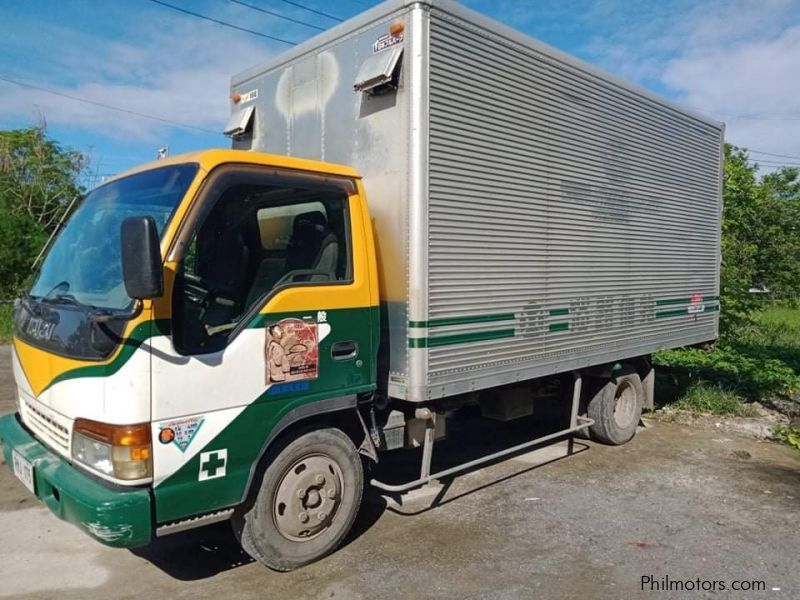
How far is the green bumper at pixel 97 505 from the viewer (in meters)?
3.02

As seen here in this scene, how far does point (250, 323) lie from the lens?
3.51 metres

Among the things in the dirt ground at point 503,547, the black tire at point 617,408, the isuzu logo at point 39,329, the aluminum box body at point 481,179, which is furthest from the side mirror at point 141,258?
the black tire at point 617,408

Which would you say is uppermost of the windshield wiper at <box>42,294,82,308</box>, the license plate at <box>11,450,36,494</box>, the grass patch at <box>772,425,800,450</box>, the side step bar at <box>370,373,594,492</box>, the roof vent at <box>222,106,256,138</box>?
the roof vent at <box>222,106,256,138</box>

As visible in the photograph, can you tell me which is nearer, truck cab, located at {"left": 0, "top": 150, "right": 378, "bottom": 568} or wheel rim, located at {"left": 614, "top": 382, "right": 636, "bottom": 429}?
truck cab, located at {"left": 0, "top": 150, "right": 378, "bottom": 568}

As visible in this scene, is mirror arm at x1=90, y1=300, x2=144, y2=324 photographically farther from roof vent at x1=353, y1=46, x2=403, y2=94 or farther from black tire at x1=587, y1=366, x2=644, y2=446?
black tire at x1=587, y1=366, x2=644, y2=446

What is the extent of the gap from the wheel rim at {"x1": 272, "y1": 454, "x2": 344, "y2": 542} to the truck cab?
0.04 feet

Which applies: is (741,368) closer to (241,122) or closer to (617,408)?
(617,408)

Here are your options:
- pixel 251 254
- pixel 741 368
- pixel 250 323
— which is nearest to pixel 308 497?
pixel 250 323

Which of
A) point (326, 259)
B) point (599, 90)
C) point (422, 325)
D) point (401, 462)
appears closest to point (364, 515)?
point (401, 462)

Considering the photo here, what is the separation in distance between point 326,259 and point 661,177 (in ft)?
13.9

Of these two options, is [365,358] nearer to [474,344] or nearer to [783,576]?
[474,344]

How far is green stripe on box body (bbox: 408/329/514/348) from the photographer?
4.11 m

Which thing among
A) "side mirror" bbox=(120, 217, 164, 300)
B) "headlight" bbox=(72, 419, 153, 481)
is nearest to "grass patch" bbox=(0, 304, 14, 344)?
"headlight" bbox=(72, 419, 153, 481)

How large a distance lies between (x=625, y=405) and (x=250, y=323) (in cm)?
493
